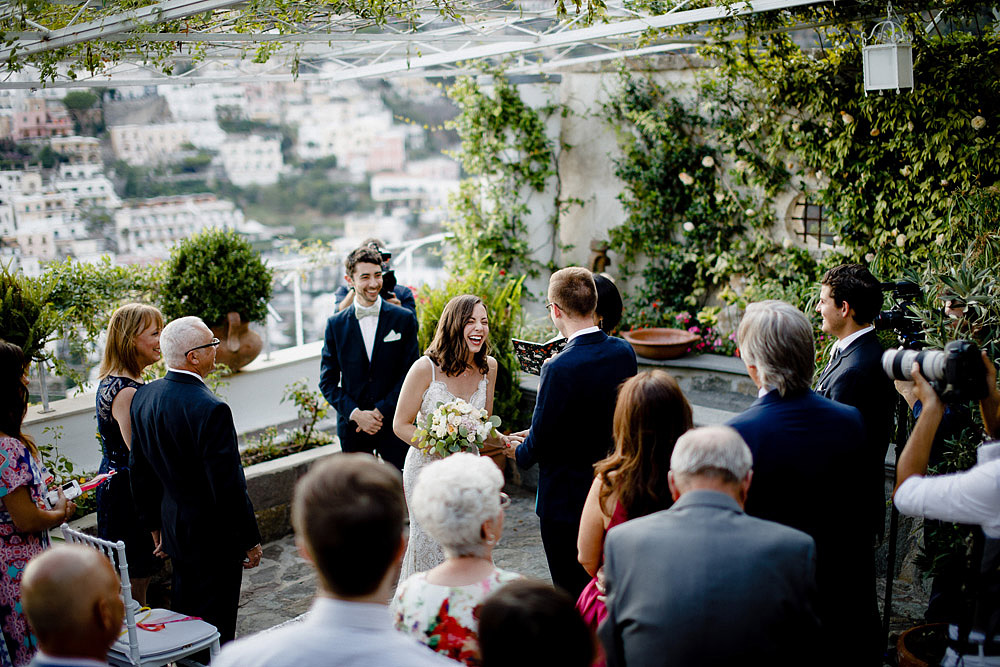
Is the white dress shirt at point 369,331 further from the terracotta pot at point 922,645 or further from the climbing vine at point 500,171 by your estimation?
the climbing vine at point 500,171

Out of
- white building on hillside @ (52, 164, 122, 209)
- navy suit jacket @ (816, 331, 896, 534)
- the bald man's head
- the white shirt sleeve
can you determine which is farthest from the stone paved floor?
white building on hillside @ (52, 164, 122, 209)

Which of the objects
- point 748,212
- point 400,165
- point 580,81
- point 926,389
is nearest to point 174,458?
point 926,389

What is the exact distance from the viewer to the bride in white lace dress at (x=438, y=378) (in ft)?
12.7

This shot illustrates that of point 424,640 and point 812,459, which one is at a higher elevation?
point 812,459

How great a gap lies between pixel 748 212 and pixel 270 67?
14.1ft

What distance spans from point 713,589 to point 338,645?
2.65 feet

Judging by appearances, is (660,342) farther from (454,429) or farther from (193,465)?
(193,465)

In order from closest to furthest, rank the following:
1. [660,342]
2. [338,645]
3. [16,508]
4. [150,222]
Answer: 1. [338,645]
2. [16,508]
3. [660,342]
4. [150,222]

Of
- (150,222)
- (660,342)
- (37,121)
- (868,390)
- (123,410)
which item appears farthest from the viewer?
(150,222)

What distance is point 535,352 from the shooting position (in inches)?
208

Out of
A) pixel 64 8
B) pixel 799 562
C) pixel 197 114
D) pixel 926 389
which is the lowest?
pixel 799 562

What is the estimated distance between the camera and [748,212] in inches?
300

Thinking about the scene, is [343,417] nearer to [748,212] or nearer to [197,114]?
[748,212]

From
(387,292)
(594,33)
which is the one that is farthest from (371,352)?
(594,33)
